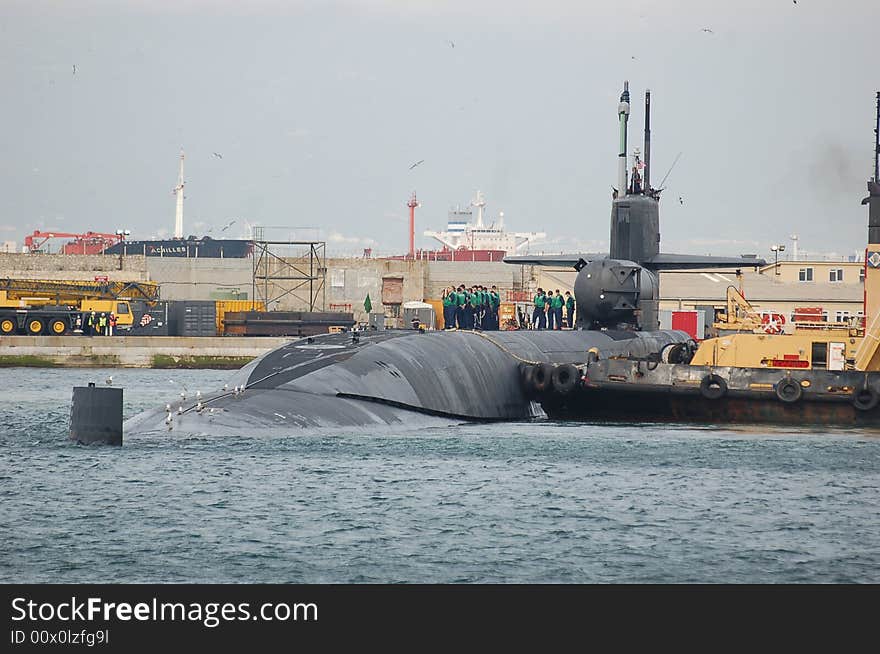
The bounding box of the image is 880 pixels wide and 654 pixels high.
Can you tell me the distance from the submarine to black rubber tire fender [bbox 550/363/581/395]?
6cm

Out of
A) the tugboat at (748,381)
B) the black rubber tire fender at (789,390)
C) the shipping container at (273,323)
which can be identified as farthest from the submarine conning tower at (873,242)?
the shipping container at (273,323)

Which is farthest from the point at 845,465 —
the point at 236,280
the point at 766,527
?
the point at 236,280

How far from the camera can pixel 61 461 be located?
23312 mm

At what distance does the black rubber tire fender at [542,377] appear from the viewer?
105 ft

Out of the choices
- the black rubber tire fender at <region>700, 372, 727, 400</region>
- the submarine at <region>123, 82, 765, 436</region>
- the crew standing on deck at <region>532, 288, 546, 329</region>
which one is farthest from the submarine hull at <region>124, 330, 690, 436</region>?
the crew standing on deck at <region>532, 288, 546, 329</region>

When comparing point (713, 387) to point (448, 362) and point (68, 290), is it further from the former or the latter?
point (68, 290)

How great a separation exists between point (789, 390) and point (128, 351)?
35.7 meters

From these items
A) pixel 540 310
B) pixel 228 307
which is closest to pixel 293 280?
pixel 228 307

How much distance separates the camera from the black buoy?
2328cm

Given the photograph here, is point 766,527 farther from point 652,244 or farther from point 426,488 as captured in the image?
point 652,244

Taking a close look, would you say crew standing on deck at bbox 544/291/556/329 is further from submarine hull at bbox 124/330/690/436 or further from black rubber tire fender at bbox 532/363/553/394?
black rubber tire fender at bbox 532/363/553/394
